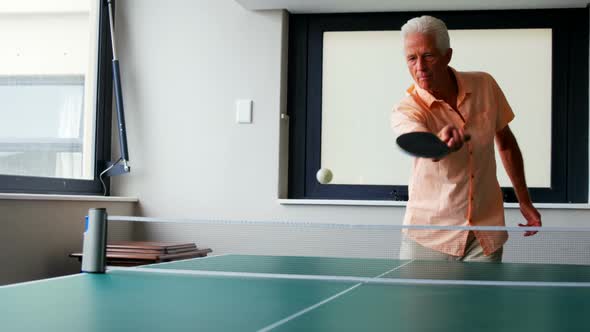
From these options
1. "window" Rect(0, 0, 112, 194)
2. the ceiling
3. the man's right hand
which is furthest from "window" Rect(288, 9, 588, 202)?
the man's right hand

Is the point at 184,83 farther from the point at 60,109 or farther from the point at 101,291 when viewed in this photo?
the point at 101,291

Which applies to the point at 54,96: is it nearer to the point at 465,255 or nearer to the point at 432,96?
the point at 432,96

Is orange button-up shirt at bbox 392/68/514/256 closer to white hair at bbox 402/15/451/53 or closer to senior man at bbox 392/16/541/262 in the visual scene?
senior man at bbox 392/16/541/262

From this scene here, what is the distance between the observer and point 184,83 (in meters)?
4.54

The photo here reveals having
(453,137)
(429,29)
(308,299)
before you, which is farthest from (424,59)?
(308,299)

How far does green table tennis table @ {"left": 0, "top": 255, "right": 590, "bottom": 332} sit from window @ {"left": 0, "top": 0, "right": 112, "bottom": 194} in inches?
67.9

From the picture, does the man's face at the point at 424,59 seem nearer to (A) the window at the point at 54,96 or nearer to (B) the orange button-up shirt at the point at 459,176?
(B) the orange button-up shirt at the point at 459,176

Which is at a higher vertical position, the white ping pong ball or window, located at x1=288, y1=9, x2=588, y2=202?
window, located at x1=288, y1=9, x2=588, y2=202

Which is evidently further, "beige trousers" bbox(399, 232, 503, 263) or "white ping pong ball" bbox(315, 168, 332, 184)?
"white ping pong ball" bbox(315, 168, 332, 184)

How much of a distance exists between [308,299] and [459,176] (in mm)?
995

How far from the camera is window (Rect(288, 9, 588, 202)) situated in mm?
4324

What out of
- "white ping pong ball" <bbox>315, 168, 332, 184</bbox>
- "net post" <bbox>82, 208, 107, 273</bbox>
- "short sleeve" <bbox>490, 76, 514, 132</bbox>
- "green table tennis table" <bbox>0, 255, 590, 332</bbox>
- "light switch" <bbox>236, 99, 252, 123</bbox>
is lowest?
"green table tennis table" <bbox>0, 255, 590, 332</bbox>

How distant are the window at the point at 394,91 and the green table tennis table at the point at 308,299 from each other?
1893 millimetres

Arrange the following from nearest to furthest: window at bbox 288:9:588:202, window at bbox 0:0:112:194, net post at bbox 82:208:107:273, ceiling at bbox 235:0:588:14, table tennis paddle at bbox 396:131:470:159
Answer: table tennis paddle at bbox 396:131:470:159 < net post at bbox 82:208:107:273 < window at bbox 0:0:112:194 < ceiling at bbox 235:0:588:14 < window at bbox 288:9:588:202
